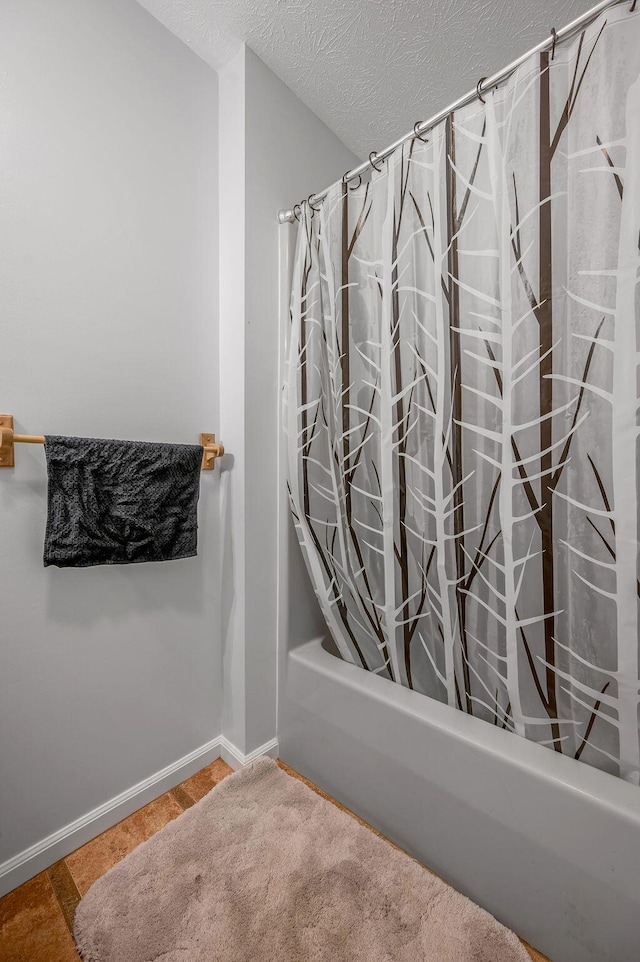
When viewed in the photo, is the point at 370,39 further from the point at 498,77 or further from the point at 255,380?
the point at 255,380

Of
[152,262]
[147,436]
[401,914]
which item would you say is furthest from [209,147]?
[401,914]

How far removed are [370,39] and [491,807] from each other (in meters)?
2.14

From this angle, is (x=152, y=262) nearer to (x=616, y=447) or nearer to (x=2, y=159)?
(x=2, y=159)

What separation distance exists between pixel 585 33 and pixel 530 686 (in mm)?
1370

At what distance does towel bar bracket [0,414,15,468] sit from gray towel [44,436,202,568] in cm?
8

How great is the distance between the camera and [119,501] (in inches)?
45.4

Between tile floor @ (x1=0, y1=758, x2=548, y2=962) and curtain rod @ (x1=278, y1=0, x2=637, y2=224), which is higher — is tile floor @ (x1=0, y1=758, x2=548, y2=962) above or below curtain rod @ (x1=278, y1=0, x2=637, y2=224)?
below

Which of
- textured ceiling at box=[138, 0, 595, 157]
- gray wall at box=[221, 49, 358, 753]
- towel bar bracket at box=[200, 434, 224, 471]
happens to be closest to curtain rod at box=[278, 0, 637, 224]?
gray wall at box=[221, 49, 358, 753]

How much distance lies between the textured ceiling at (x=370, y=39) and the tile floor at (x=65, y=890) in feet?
7.67

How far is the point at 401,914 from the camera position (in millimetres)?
994

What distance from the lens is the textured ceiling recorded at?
4.03 ft

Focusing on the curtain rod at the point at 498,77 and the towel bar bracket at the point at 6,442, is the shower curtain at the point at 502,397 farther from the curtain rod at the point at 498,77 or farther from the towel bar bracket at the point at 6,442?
the towel bar bracket at the point at 6,442

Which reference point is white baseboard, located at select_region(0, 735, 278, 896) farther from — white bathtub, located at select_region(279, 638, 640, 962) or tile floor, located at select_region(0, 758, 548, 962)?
white bathtub, located at select_region(279, 638, 640, 962)

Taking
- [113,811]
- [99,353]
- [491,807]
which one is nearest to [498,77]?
[99,353]
